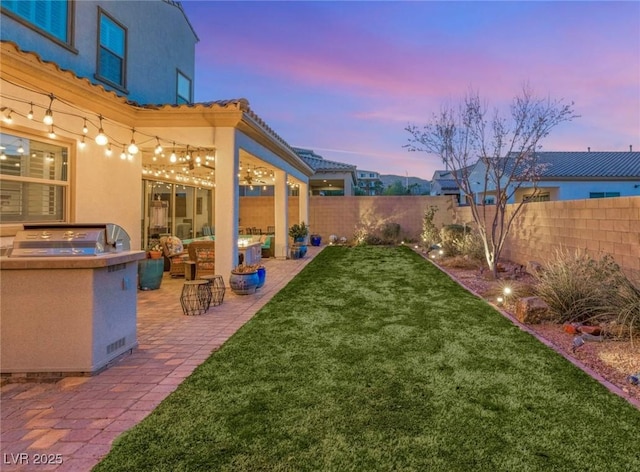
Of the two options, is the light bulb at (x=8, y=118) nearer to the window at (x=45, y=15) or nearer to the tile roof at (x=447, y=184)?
the window at (x=45, y=15)

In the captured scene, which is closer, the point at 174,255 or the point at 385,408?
the point at 385,408

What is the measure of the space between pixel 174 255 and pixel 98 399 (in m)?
6.65

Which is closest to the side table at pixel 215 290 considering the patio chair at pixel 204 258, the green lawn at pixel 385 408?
the green lawn at pixel 385 408

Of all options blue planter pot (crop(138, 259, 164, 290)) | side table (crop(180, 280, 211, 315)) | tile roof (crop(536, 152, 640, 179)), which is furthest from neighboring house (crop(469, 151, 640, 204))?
side table (crop(180, 280, 211, 315))

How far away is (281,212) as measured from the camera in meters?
12.2

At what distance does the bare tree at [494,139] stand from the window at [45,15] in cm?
810

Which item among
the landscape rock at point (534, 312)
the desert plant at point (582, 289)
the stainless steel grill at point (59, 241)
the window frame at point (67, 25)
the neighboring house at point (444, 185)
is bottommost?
the landscape rock at point (534, 312)

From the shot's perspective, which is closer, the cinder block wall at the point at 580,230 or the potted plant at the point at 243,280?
the cinder block wall at the point at 580,230

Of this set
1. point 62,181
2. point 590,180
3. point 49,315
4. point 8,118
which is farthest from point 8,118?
point 590,180

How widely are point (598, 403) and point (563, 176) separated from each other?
22.6 metres

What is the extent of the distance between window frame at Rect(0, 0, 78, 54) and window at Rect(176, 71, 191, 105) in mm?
3997

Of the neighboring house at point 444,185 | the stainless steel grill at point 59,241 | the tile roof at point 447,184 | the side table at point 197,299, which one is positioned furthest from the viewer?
the tile roof at point 447,184

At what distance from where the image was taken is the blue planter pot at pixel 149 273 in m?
7.38

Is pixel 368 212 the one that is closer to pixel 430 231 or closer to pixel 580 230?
pixel 430 231
